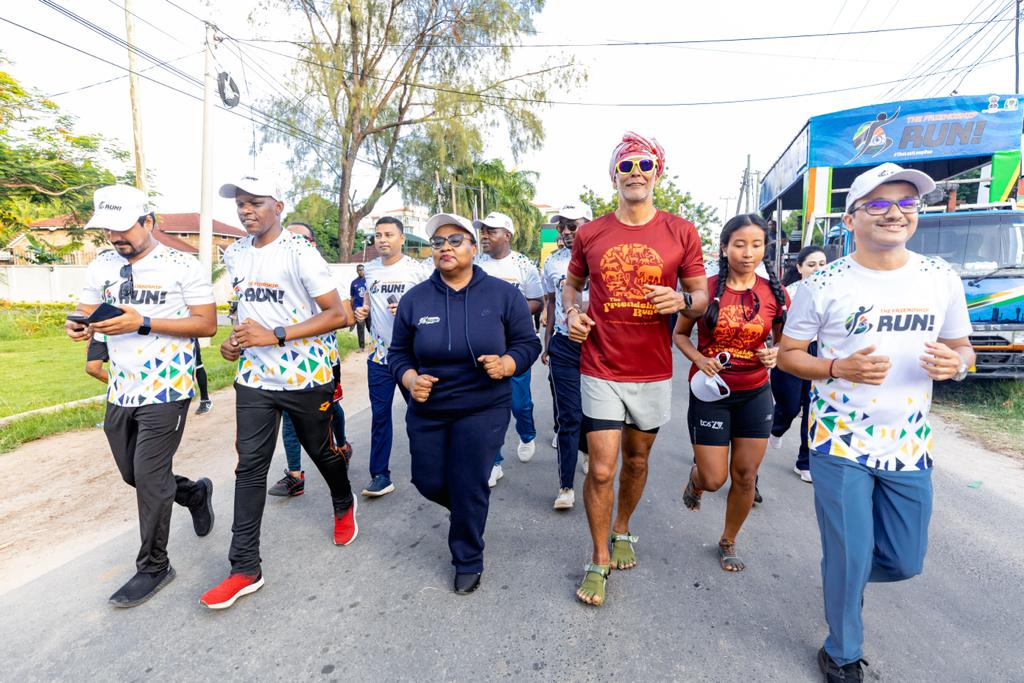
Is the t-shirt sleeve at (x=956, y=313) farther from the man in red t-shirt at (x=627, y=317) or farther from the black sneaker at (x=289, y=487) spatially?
the black sneaker at (x=289, y=487)

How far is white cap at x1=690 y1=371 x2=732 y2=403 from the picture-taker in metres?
2.97

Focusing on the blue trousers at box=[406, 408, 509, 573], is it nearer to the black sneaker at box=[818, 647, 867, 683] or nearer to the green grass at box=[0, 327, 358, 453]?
the black sneaker at box=[818, 647, 867, 683]

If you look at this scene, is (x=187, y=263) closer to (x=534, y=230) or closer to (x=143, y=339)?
(x=143, y=339)

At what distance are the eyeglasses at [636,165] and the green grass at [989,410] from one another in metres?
4.83

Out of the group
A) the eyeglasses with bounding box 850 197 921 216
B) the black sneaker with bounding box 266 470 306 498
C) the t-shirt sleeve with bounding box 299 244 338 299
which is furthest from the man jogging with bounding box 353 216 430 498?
the eyeglasses with bounding box 850 197 921 216

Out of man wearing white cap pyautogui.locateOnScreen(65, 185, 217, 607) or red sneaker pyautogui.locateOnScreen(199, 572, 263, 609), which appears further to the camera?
man wearing white cap pyautogui.locateOnScreen(65, 185, 217, 607)

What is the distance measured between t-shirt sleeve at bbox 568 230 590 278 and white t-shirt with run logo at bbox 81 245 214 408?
6.54ft

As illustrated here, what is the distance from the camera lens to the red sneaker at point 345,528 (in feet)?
11.7

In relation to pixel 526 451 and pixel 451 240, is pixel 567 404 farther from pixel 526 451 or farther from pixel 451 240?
pixel 451 240

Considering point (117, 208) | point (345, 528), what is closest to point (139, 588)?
point (345, 528)

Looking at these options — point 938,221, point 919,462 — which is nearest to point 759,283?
point 919,462

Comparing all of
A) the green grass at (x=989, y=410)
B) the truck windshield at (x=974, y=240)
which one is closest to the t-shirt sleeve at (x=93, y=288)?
the green grass at (x=989, y=410)

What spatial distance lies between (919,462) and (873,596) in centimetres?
113

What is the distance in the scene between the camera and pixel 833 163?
9.01 m
